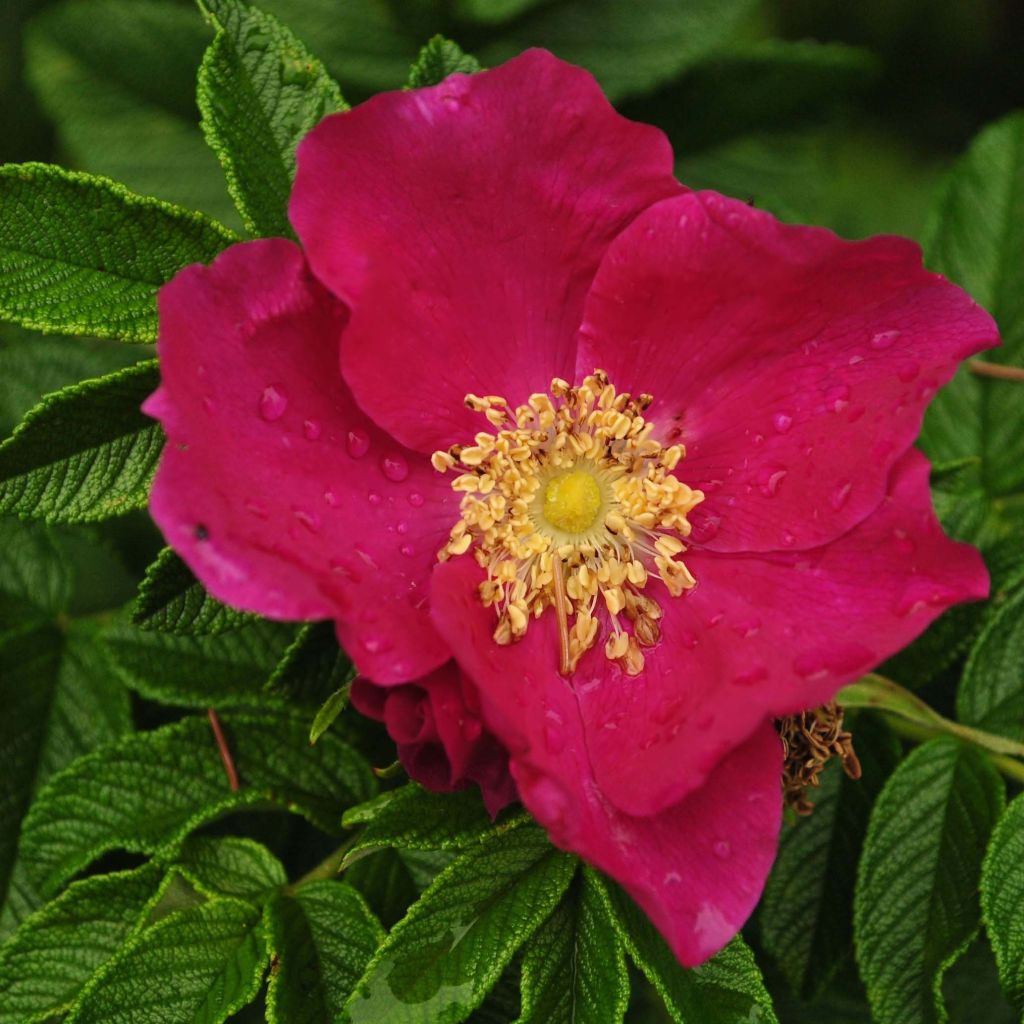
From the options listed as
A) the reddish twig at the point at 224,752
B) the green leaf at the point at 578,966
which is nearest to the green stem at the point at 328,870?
the reddish twig at the point at 224,752

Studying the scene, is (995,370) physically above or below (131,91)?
below

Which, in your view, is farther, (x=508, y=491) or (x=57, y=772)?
(x=57, y=772)

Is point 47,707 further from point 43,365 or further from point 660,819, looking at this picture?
point 660,819

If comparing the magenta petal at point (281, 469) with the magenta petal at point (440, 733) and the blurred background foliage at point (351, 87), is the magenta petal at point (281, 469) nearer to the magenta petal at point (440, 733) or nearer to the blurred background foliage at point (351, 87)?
the magenta petal at point (440, 733)

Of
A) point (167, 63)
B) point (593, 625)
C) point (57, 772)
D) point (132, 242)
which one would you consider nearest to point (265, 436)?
point (132, 242)

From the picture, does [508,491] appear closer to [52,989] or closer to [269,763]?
[269,763]

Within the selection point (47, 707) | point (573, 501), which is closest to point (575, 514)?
point (573, 501)
